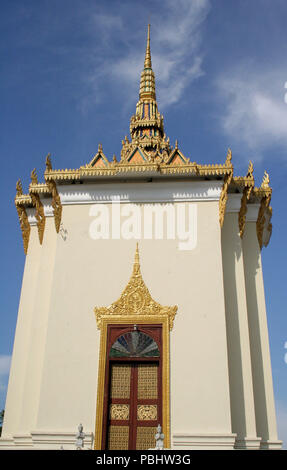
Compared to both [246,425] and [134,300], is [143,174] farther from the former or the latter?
[246,425]

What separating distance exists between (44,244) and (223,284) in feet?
14.6

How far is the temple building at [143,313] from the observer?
9562mm

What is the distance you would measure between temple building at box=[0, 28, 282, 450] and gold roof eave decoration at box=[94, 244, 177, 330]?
22mm

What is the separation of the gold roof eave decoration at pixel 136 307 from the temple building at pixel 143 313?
2 centimetres

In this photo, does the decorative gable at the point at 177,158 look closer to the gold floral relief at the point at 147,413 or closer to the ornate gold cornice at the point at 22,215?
the ornate gold cornice at the point at 22,215

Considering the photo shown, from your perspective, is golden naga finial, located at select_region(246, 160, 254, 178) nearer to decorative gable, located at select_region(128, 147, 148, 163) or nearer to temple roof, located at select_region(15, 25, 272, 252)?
temple roof, located at select_region(15, 25, 272, 252)

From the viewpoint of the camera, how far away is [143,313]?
34.0ft

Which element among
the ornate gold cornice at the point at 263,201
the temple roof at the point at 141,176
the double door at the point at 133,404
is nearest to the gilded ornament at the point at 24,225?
the temple roof at the point at 141,176

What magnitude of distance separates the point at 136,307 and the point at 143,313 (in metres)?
0.20

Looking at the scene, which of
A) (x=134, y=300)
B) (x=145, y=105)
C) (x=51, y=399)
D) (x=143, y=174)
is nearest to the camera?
(x=51, y=399)

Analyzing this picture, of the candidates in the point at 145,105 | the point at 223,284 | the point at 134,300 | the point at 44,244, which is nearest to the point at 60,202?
the point at 44,244

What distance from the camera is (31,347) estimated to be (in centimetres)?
1084

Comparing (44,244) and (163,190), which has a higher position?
(163,190)

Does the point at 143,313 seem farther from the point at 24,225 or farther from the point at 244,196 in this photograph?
the point at 24,225
